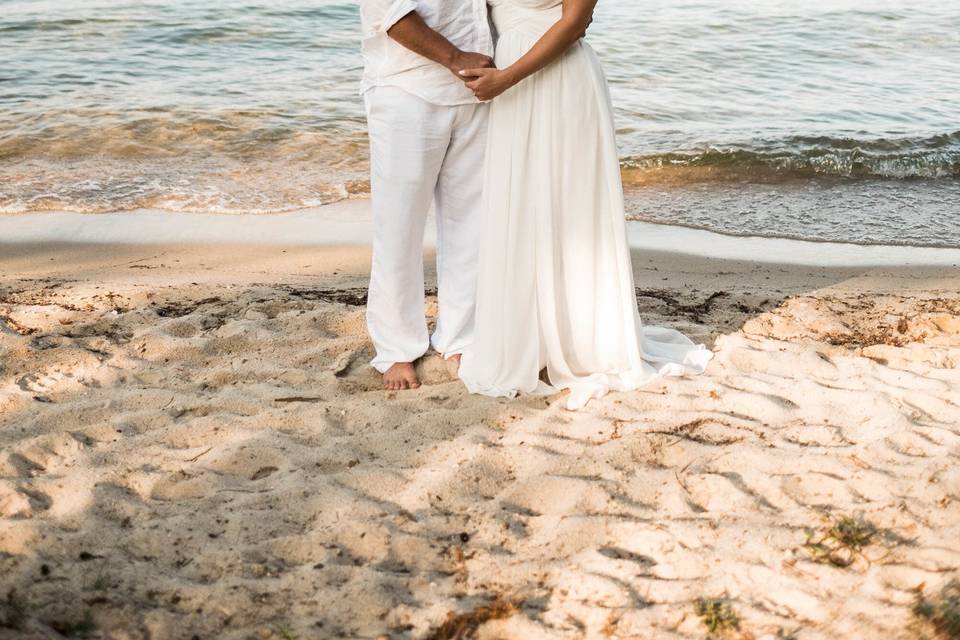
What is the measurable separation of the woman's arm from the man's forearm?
8 cm

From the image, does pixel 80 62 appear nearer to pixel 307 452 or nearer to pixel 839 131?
pixel 839 131

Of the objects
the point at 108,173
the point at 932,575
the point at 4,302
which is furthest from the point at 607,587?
the point at 108,173

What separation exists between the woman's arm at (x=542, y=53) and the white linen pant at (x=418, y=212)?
211 mm

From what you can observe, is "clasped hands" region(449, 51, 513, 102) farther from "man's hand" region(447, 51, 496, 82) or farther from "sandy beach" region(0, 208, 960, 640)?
"sandy beach" region(0, 208, 960, 640)

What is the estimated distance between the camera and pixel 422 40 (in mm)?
3486

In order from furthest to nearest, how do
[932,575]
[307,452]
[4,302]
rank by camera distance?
[4,302] → [307,452] → [932,575]

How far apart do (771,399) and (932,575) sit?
46.2 inches

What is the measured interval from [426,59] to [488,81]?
0.25m

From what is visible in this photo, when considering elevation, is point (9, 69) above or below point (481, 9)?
below

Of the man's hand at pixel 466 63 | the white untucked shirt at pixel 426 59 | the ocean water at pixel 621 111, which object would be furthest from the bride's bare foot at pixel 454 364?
the ocean water at pixel 621 111

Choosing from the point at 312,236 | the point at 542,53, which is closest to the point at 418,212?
the point at 542,53

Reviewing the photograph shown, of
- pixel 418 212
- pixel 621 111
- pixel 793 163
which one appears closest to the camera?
pixel 418 212

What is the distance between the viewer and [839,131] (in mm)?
8797

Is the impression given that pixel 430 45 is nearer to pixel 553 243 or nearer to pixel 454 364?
pixel 553 243
